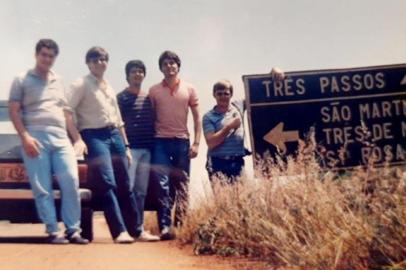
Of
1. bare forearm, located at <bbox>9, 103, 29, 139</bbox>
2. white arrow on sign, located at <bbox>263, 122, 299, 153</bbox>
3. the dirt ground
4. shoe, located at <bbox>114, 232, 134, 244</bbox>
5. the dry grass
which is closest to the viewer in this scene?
the dry grass

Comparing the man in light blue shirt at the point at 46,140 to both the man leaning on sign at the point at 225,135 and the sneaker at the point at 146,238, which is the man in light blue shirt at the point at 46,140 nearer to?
the sneaker at the point at 146,238

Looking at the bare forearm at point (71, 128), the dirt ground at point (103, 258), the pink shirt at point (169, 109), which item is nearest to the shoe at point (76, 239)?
the dirt ground at point (103, 258)

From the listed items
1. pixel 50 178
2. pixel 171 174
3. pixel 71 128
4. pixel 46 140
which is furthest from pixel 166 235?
pixel 46 140

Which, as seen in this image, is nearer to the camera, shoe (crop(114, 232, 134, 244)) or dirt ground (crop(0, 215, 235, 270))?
dirt ground (crop(0, 215, 235, 270))

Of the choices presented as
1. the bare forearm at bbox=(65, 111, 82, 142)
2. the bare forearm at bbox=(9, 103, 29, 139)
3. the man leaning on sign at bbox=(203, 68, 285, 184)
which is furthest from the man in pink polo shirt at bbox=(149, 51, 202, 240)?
the bare forearm at bbox=(9, 103, 29, 139)

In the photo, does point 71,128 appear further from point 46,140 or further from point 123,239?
point 123,239

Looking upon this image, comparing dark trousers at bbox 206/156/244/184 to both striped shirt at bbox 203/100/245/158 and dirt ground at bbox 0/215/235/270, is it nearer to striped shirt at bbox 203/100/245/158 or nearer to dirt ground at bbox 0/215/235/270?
striped shirt at bbox 203/100/245/158

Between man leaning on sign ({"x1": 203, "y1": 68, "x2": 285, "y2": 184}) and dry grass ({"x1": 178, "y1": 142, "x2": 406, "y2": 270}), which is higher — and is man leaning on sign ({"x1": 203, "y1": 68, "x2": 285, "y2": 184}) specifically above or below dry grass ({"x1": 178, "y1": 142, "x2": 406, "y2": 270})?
above
